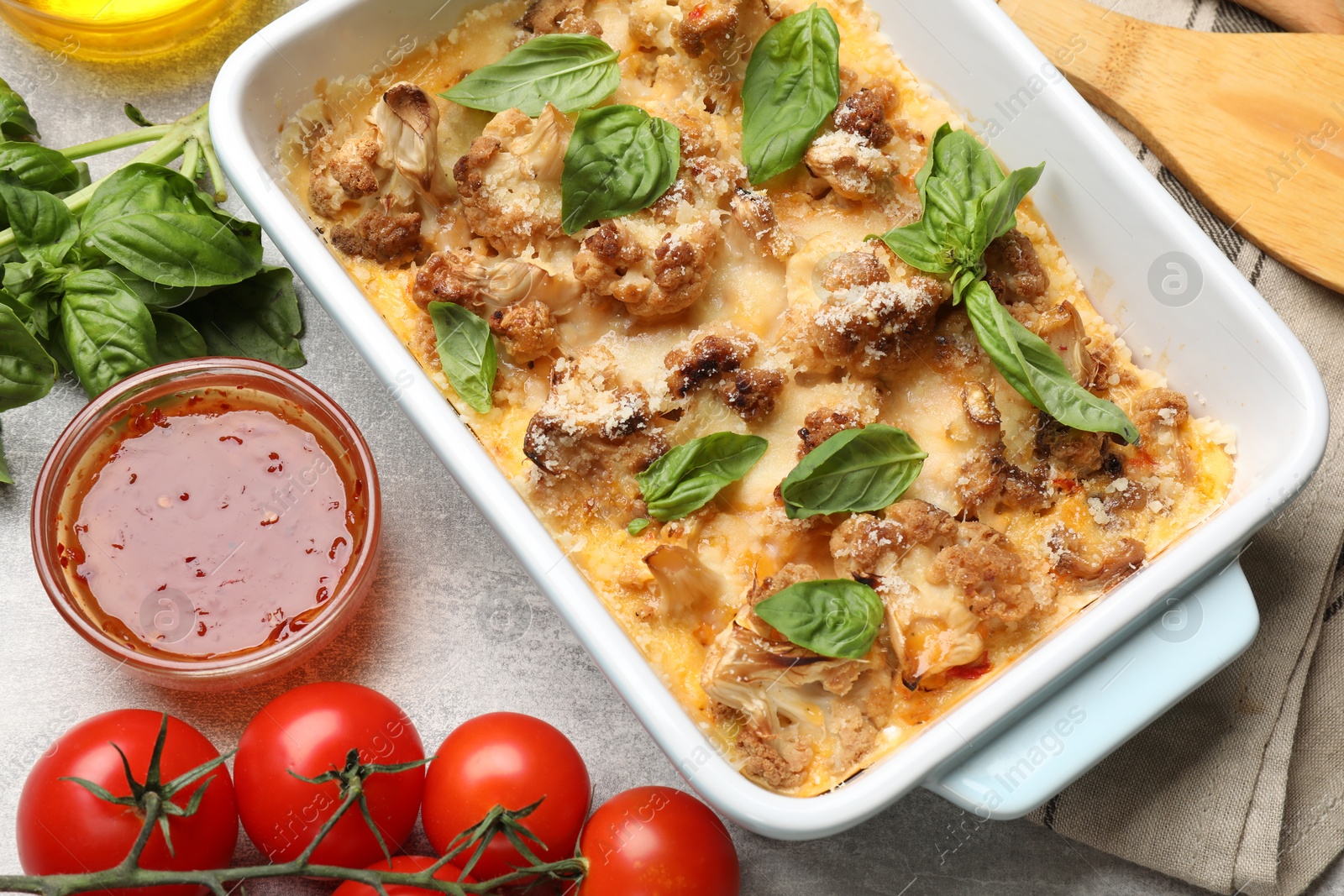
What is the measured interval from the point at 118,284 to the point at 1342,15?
93.7 inches

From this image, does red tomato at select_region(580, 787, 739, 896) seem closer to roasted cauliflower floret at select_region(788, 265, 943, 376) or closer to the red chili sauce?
the red chili sauce

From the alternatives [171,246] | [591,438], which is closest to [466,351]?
[591,438]

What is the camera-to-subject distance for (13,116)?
2.19 metres

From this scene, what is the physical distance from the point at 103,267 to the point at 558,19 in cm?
91

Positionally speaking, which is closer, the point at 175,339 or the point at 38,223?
the point at 38,223

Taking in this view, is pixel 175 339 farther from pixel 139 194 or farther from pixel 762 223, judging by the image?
pixel 762 223

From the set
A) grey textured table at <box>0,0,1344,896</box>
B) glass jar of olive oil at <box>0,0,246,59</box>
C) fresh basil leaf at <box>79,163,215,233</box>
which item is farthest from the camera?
glass jar of olive oil at <box>0,0,246,59</box>

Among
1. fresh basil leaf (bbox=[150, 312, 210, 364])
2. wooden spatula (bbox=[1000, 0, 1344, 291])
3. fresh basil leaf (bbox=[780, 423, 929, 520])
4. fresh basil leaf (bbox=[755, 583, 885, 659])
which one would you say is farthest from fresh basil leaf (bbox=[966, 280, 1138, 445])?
fresh basil leaf (bbox=[150, 312, 210, 364])

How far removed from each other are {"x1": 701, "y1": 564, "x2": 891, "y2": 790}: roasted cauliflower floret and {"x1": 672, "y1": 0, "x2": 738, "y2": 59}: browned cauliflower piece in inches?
34.0

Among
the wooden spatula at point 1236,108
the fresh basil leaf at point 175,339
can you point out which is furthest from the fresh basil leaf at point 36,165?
the wooden spatula at point 1236,108

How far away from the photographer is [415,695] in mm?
2191

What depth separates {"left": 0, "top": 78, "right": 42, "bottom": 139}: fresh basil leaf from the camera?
219 centimetres

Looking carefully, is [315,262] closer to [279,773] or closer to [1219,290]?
[279,773]

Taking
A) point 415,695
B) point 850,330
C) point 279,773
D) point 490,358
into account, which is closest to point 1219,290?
point 850,330
